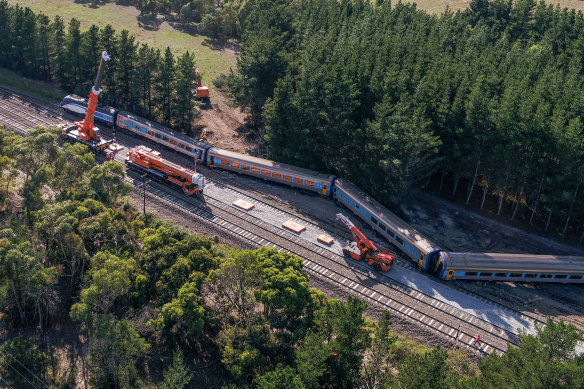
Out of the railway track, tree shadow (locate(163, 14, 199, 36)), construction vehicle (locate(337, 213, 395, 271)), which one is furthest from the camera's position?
tree shadow (locate(163, 14, 199, 36))

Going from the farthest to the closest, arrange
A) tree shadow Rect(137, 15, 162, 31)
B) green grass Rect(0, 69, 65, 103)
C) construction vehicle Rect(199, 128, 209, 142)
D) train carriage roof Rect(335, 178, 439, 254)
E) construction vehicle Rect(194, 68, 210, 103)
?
tree shadow Rect(137, 15, 162, 31) → construction vehicle Rect(194, 68, 210, 103) → green grass Rect(0, 69, 65, 103) → construction vehicle Rect(199, 128, 209, 142) → train carriage roof Rect(335, 178, 439, 254)

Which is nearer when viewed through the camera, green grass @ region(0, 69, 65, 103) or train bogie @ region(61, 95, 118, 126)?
train bogie @ region(61, 95, 118, 126)

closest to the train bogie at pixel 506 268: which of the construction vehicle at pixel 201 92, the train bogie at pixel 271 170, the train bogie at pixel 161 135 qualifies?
the train bogie at pixel 271 170

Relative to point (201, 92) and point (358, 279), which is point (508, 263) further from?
point (201, 92)

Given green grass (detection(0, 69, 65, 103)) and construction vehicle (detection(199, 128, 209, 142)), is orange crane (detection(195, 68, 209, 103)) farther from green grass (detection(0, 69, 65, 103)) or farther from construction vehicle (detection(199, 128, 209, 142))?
green grass (detection(0, 69, 65, 103))

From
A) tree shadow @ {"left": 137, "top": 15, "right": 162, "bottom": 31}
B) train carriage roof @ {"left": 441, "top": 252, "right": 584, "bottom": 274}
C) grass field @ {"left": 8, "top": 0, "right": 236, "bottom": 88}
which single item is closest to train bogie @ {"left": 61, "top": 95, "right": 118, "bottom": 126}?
grass field @ {"left": 8, "top": 0, "right": 236, "bottom": 88}

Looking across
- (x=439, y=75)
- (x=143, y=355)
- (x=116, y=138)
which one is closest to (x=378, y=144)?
(x=439, y=75)


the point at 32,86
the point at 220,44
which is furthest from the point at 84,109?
the point at 220,44

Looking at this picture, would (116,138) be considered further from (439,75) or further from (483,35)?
(483,35)

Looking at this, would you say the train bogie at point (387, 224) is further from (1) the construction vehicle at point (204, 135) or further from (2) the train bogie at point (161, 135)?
(1) the construction vehicle at point (204, 135)
